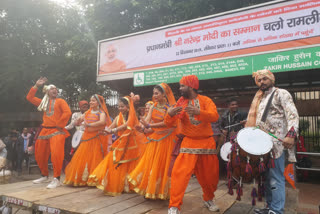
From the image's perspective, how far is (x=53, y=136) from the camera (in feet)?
15.8

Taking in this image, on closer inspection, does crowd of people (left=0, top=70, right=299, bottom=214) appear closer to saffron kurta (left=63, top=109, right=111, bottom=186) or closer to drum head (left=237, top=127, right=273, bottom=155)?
saffron kurta (left=63, top=109, right=111, bottom=186)

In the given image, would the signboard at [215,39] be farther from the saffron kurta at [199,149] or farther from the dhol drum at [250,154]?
the dhol drum at [250,154]

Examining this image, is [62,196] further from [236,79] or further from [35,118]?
[35,118]

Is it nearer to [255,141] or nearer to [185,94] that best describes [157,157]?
[185,94]

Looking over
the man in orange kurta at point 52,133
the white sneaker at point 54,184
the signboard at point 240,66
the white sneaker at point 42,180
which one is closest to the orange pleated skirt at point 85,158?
the white sneaker at point 54,184

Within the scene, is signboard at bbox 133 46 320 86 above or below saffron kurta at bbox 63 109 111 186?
above

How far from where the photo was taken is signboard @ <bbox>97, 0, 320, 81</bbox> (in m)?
5.53

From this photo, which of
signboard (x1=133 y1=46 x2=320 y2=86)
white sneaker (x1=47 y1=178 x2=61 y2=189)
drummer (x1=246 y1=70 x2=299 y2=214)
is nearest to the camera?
drummer (x1=246 y1=70 x2=299 y2=214)

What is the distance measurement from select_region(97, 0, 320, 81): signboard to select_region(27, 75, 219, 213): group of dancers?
292 cm

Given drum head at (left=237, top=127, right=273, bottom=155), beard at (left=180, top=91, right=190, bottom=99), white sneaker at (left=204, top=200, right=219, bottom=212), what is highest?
beard at (left=180, top=91, right=190, bottom=99)

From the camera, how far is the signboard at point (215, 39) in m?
5.53

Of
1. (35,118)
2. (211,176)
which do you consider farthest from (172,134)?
(35,118)

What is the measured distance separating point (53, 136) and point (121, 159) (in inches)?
64.1

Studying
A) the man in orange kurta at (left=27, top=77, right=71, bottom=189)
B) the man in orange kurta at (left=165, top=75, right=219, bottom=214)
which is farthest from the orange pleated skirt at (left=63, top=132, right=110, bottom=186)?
the man in orange kurta at (left=165, top=75, right=219, bottom=214)
